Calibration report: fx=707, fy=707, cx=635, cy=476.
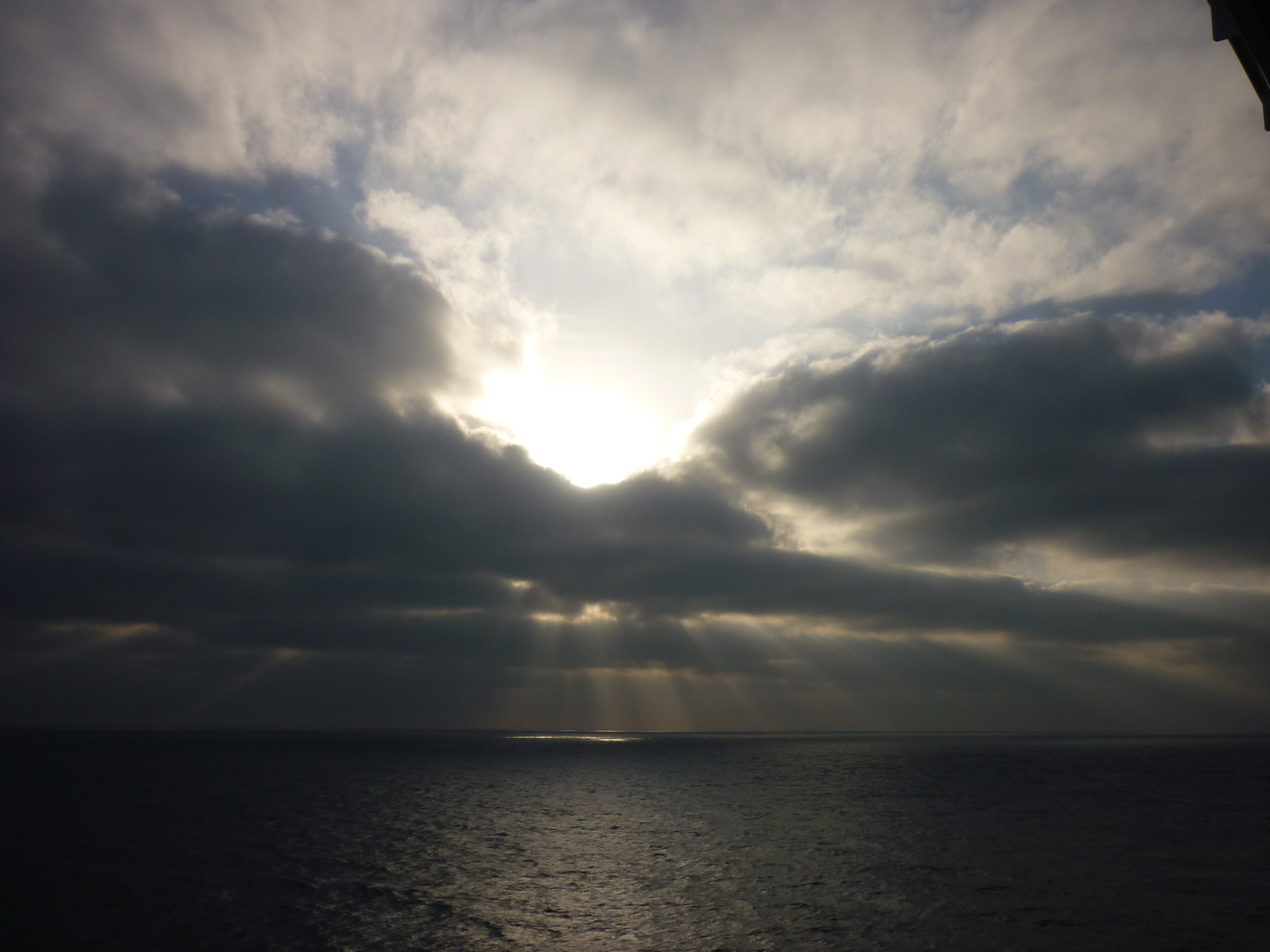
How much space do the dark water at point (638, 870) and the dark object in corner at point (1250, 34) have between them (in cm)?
3202

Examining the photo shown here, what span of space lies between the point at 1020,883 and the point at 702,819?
121 feet

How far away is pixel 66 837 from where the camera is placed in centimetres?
6019

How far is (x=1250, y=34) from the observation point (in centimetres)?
919

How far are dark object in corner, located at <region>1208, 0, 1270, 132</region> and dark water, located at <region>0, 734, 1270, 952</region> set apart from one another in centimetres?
3202

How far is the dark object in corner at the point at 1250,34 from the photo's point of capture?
28.8 ft

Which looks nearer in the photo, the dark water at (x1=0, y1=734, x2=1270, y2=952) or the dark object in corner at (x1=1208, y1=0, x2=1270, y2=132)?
the dark object in corner at (x1=1208, y1=0, x2=1270, y2=132)

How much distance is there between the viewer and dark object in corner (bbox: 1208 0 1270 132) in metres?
8.79

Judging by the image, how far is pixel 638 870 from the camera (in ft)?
154

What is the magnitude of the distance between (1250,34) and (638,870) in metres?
49.9

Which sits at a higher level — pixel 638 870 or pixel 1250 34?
pixel 1250 34

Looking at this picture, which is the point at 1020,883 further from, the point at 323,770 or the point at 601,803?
the point at 323,770

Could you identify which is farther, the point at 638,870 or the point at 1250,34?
the point at 638,870

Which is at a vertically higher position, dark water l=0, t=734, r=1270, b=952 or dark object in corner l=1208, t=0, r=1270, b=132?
dark object in corner l=1208, t=0, r=1270, b=132

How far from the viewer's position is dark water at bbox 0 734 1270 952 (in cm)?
3184
